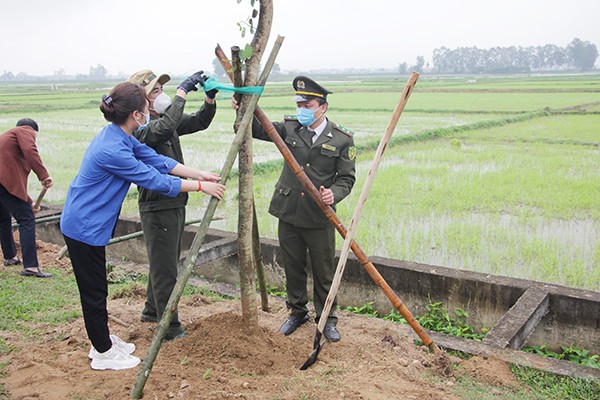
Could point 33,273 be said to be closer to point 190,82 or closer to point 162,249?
point 162,249

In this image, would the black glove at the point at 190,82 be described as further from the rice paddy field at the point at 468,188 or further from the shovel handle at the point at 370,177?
the shovel handle at the point at 370,177

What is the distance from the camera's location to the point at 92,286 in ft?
11.4

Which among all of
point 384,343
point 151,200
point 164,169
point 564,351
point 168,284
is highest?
point 164,169

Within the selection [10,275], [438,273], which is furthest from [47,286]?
[438,273]

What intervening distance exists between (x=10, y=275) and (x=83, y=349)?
258 centimetres

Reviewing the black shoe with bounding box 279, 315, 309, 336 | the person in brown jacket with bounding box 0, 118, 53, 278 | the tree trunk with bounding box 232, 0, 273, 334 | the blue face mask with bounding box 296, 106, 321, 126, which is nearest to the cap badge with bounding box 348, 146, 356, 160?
the blue face mask with bounding box 296, 106, 321, 126

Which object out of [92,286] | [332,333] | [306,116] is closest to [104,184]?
[92,286]

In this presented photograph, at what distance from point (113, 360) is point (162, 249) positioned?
2.70ft

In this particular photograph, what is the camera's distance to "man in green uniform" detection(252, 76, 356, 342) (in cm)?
412

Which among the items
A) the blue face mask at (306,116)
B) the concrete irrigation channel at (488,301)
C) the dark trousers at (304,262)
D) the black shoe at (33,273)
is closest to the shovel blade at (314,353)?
the dark trousers at (304,262)

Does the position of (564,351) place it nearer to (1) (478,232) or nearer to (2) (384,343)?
(2) (384,343)

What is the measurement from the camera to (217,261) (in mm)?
6145

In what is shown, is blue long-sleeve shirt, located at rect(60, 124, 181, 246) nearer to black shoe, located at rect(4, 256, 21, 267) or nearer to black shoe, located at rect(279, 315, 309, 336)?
black shoe, located at rect(279, 315, 309, 336)

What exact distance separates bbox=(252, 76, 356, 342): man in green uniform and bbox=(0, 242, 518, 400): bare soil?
1.31ft
